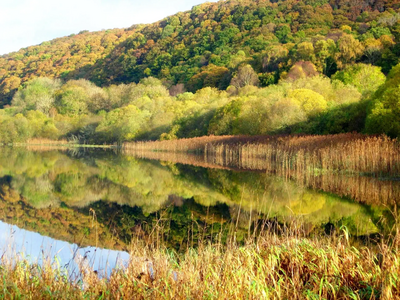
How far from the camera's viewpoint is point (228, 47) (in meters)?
89.8

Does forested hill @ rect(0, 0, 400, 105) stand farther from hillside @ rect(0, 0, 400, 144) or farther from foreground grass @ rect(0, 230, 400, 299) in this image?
foreground grass @ rect(0, 230, 400, 299)

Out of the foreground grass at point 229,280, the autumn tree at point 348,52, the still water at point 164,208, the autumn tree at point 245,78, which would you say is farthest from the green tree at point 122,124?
the foreground grass at point 229,280

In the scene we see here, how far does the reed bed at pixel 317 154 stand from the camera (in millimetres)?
17141

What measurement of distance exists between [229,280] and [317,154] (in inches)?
659

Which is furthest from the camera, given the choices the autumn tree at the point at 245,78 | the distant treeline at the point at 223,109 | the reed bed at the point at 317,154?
the autumn tree at the point at 245,78

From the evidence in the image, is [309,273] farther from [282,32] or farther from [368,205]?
[282,32]

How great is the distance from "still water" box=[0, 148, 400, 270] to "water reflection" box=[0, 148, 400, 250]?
0.03m

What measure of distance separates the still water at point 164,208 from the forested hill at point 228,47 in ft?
136

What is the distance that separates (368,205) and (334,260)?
23.8ft

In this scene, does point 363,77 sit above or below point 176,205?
above

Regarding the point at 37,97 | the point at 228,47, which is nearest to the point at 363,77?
the point at 228,47

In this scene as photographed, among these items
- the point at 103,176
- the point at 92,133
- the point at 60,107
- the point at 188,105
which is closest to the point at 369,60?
the point at 188,105

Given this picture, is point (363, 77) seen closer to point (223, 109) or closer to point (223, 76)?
point (223, 109)

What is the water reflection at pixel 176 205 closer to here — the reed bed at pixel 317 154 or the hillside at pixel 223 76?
the reed bed at pixel 317 154
